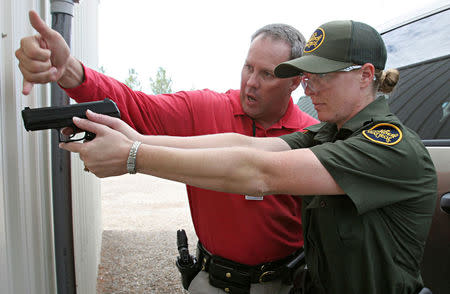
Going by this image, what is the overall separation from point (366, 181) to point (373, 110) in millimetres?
357

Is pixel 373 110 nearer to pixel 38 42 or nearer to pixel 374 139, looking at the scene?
pixel 374 139

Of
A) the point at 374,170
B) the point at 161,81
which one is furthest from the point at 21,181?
the point at 161,81

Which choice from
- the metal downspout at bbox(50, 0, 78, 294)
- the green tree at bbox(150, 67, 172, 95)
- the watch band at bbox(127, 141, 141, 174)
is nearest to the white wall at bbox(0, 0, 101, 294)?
the metal downspout at bbox(50, 0, 78, 294)

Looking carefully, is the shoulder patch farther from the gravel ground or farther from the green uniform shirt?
the gravel ground

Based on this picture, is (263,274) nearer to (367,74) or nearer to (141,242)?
(367,74)

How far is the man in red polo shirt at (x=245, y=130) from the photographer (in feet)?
6.10

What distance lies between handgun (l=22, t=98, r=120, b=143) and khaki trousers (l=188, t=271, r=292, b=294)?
1153 millimetres

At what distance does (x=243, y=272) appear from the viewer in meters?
1.91

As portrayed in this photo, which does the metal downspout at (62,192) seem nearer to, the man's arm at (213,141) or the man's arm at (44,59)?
the man's arm at (44,59)

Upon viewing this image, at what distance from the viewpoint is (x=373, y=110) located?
4.67 feet

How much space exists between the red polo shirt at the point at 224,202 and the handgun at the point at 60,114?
13.5 inches

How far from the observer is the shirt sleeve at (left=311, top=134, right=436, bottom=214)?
3.94ft

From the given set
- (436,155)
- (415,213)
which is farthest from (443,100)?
(415,213)

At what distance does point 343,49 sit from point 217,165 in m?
0.69
